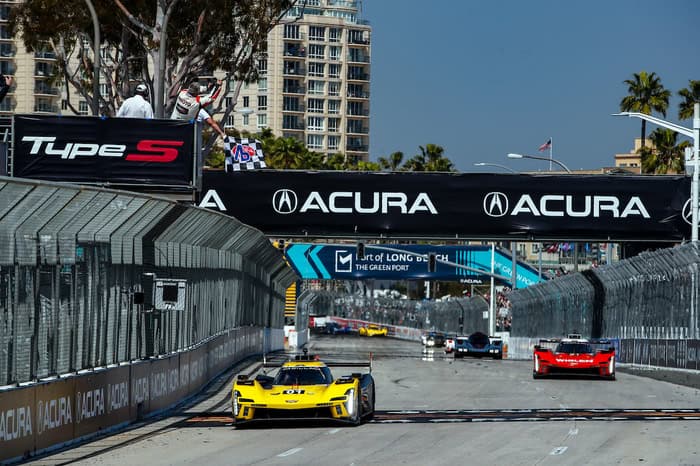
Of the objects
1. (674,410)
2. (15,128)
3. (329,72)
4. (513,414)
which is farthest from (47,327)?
(329,72)

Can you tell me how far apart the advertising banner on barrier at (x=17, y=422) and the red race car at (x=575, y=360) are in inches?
820

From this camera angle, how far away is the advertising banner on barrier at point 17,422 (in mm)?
14461

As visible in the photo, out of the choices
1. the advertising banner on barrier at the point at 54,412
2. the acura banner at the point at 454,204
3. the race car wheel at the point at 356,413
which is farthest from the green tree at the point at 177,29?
the advertising banner on barrier at the point at 54,412

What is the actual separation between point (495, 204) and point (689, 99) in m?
33.8

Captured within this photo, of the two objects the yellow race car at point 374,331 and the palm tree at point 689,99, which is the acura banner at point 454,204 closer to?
the palm tree at point 689,99

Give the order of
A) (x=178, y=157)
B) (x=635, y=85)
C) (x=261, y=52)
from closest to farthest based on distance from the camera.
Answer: (x=178, y=157), (x=261, y=52), (x=635, y=85)

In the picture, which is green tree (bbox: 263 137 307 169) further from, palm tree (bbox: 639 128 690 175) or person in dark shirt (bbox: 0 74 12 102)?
person in dark shirt (bbox: 0 74 12 102)

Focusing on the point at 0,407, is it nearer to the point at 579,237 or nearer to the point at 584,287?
the point at 579,237

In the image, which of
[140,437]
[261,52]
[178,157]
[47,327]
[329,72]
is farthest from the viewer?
[329,72]

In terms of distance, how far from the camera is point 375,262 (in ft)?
263

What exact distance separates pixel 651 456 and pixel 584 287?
3333 cm

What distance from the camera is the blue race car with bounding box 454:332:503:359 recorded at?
5906cm

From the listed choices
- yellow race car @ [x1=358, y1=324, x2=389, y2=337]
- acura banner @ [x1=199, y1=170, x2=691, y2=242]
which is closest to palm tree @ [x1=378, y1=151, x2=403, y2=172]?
yellow race car @ [x1=358, y1=324, x2=389, y2=337]

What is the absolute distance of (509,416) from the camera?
2186cm
